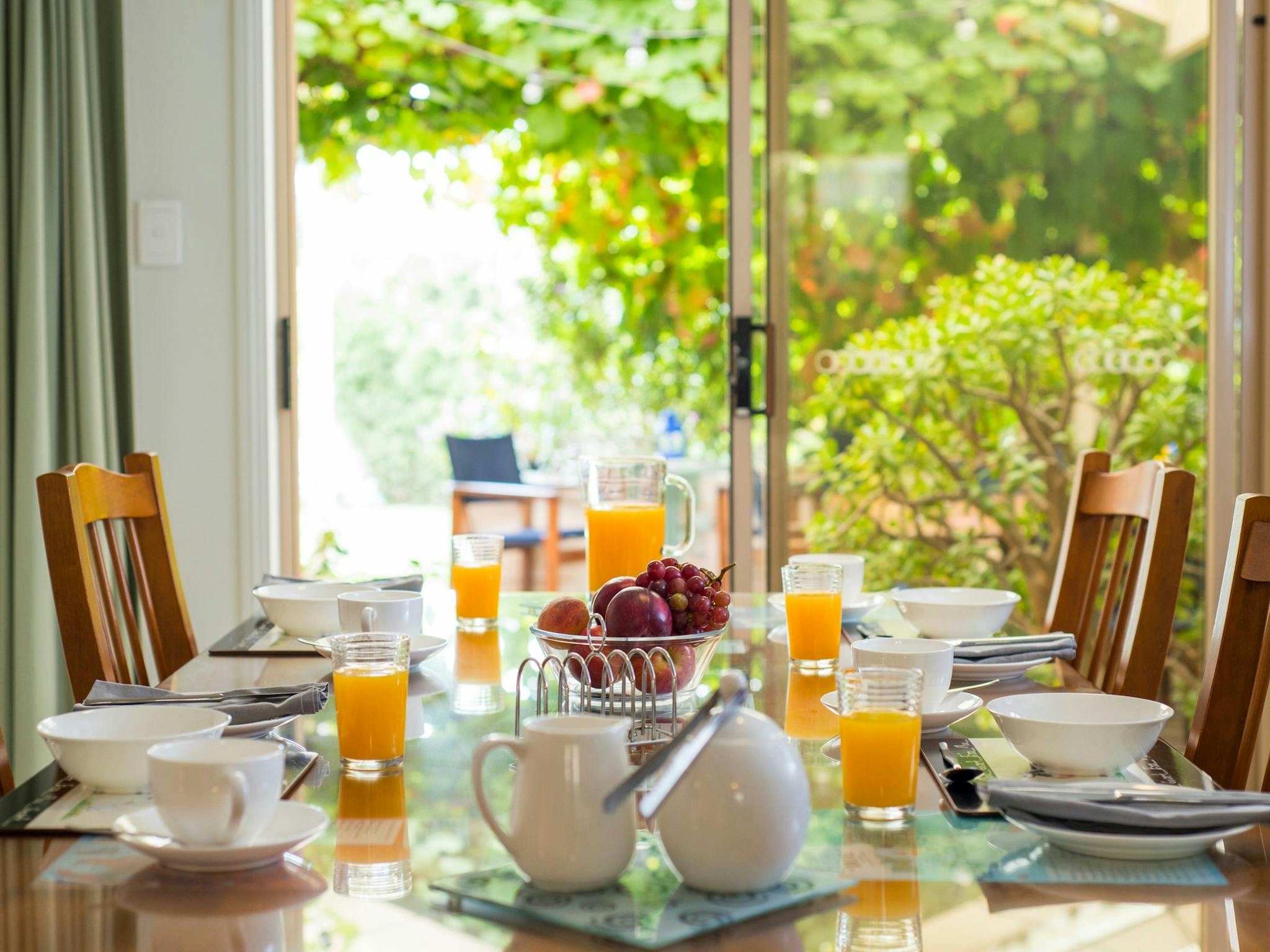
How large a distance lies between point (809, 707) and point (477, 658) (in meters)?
0.46

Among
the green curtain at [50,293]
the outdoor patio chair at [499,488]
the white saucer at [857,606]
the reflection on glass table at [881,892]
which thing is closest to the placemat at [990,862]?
the reflection on glass table at [881,892]

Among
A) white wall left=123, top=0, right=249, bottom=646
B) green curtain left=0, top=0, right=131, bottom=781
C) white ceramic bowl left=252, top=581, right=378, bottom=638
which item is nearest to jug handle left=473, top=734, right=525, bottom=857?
white ceramic bowl left=252, top=581, right=378, bottom=638

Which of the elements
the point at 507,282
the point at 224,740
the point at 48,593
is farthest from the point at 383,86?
the point at 224,740

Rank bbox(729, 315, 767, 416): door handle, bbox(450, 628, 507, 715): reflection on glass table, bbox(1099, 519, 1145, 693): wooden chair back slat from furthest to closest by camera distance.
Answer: bbox(729, 315, 767, 416): door handle < bbox(1099, 519, 1145, 693): wooden chair back slat < bbox(450, 628, 507, 715): reflection on glass table

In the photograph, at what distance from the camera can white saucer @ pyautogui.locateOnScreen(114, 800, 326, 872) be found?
2.66 ft

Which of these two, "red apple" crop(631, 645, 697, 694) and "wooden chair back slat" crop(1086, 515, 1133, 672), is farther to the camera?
"wooden chair back slat" crop(1086, 515, 1133, 672)

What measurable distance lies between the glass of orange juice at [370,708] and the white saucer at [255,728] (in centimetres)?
7

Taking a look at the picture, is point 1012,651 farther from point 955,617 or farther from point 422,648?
point 422,648

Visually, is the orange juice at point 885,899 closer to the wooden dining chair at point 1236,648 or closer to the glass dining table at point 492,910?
the glass dining table at point 492,910

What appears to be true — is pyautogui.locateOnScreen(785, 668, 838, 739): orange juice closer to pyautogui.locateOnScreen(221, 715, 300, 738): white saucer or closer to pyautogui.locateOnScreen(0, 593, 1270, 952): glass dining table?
pyautogui.locateOnScreen(0, 593, 1270, 952): glass dining table

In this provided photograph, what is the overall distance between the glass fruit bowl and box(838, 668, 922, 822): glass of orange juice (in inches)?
8.7

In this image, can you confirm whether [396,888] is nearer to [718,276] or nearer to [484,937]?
[484,937]

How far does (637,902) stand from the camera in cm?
76

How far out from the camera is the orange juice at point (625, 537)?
1.76 m
